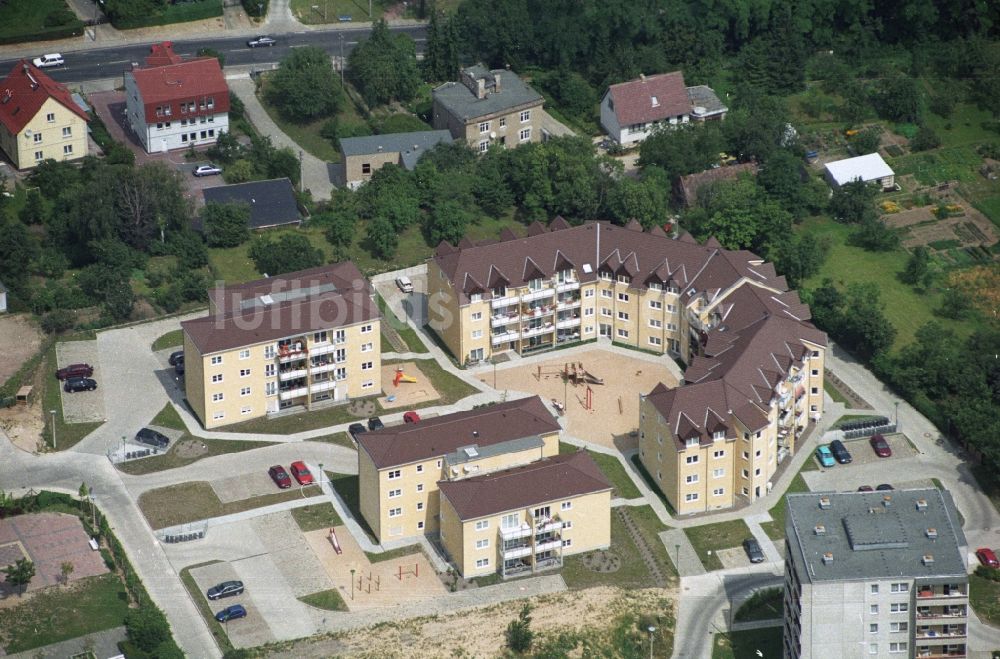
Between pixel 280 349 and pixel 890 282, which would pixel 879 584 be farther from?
pixel 890 282

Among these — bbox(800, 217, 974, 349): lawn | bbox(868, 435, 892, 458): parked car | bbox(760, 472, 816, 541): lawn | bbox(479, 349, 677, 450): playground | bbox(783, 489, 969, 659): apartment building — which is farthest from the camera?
bbox(800, 217, 974, 349): lawn

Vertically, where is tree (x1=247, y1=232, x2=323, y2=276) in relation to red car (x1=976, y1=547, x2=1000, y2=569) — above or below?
above

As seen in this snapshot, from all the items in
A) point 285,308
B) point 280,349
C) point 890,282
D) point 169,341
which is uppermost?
point 285,308

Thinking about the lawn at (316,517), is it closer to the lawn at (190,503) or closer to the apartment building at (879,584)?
the lawn at (190,503)

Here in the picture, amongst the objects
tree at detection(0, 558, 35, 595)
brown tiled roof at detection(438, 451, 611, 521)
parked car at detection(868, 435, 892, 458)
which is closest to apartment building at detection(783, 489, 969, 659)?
brown tiled roof at detection(438, 451, 611, 521)

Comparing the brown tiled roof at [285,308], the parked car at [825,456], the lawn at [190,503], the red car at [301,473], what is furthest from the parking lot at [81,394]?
the parked car at [825,456]

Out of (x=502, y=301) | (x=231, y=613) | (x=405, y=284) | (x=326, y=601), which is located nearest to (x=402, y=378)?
(x=502, y=301)

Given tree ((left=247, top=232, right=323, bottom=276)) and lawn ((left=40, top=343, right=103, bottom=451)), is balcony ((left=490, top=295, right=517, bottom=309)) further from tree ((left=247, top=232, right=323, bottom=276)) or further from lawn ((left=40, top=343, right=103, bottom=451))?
lawn ((left=40, top=343, right=103, bottom=451))
